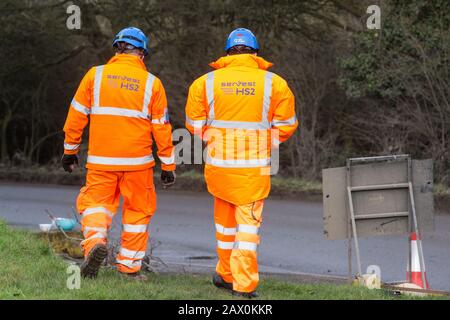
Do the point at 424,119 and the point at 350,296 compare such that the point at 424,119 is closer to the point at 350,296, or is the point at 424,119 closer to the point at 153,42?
the point at 153,42

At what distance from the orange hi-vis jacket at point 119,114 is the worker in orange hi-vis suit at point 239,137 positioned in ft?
1.47

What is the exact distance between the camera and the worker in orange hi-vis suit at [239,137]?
734 cm

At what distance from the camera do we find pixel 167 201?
16844 mm

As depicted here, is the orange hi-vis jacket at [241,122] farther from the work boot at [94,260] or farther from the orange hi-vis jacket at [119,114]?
the work boot at [94,260]

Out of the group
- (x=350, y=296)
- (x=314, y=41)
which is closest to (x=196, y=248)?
(x=350, y=296)

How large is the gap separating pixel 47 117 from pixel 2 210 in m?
10.8

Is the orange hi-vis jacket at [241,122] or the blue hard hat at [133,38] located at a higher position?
the blue hard hat at [133,38]

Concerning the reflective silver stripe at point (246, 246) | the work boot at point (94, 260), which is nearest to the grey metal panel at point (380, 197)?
the reflective silver stripe at point (246, 246)

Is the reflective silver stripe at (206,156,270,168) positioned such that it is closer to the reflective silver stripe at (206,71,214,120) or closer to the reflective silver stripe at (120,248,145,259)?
the reflective silver stripe at (206,71,214,120)

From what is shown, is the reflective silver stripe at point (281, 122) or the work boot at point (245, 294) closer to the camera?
the work boot at point (245, 294)

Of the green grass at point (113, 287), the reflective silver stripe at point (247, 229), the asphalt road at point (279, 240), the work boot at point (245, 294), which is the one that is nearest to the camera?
the green grass at point (113, 287)

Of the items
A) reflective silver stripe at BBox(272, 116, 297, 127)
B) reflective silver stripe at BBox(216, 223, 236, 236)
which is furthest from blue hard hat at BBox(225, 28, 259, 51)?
reflective silver stripe at BBox(216, 223, 236, 236)

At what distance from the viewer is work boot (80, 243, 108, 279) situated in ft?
24.3

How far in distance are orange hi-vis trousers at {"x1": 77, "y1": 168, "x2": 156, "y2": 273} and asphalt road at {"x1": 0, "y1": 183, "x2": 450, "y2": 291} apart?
1822 millimetres
